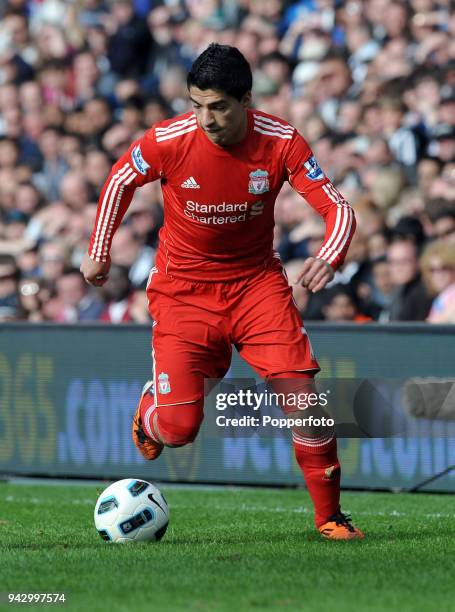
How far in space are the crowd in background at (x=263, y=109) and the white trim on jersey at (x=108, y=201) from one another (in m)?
4.38

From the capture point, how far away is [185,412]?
7.55 m

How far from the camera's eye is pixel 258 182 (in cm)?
731

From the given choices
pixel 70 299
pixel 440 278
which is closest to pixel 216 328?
pixel 440 278

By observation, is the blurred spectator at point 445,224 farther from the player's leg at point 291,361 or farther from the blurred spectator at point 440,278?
the player's leg at point 291,361

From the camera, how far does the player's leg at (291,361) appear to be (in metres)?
7.31

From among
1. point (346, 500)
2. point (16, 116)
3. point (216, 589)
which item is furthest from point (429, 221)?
point (16, 116)

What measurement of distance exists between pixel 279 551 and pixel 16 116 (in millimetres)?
13006

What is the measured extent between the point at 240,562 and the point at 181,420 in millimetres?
1178

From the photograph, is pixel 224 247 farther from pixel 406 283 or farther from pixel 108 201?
pixel 406 283

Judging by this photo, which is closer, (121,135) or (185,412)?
(185,412)

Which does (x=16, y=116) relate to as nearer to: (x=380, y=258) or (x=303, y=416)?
(x=380, y=258)

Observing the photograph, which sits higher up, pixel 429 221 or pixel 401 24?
pixel 401 24

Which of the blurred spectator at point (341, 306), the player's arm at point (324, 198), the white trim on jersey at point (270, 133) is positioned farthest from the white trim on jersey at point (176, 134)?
the blurred spectator at point (341, 306)

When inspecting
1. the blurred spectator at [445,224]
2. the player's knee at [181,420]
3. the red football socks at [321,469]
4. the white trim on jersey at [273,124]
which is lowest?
the red football socks at [321,469]
